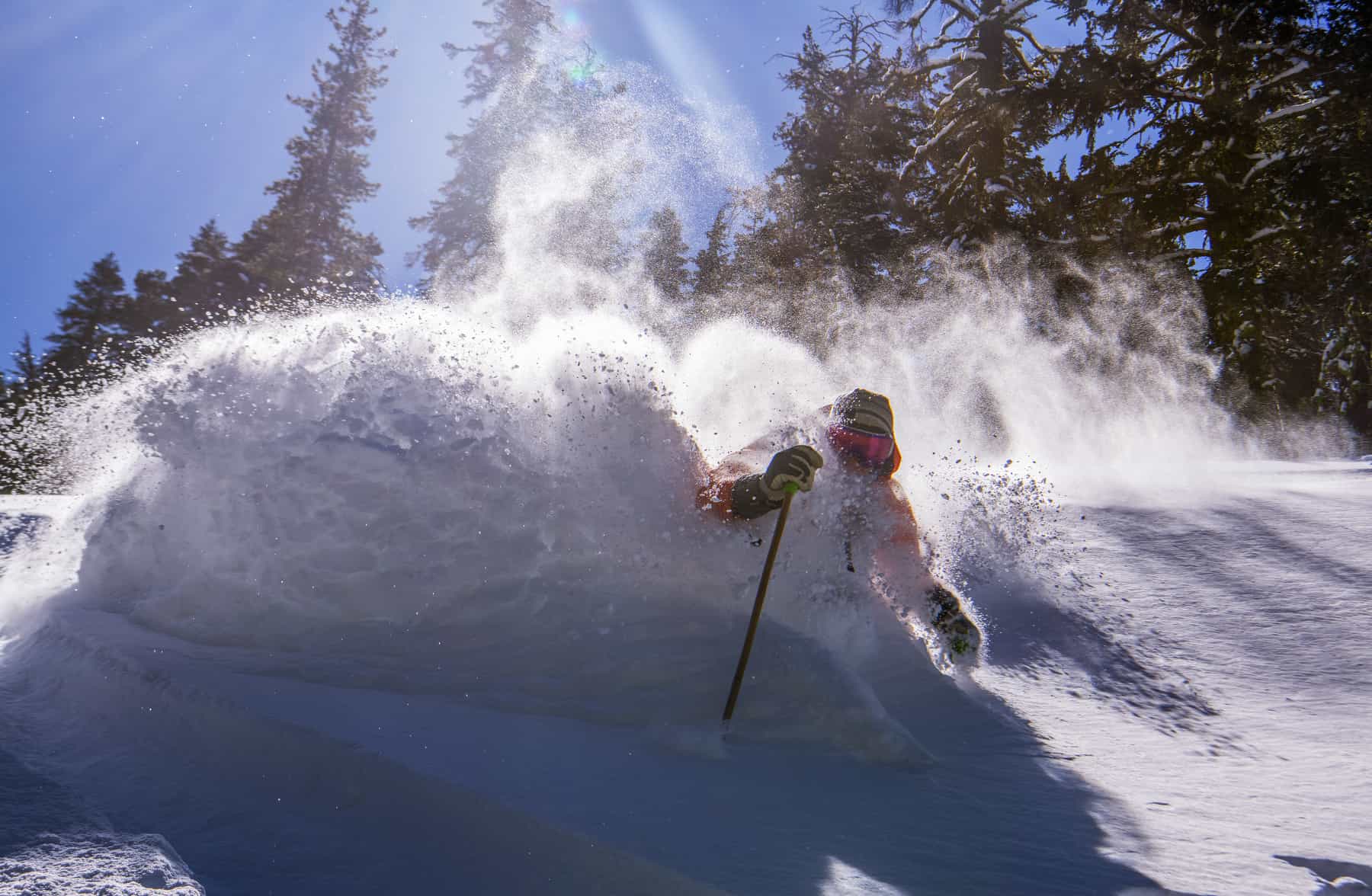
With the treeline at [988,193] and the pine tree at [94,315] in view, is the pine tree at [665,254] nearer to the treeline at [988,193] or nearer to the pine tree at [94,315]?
the treeline at [988,193]

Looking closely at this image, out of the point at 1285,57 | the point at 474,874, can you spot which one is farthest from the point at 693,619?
the point at 1285,57

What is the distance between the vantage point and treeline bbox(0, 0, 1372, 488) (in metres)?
13.2

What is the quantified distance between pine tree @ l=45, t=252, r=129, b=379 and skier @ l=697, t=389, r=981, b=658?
27144 mm

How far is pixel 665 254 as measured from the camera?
98.0 feet

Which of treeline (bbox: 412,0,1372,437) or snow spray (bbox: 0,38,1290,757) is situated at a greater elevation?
treeline (bbox: 412,0,1372,437)

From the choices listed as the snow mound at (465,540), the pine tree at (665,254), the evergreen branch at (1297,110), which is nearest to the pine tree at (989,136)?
the evergreen branch at (1297,110)

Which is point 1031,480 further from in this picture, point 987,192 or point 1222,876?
point 987,192

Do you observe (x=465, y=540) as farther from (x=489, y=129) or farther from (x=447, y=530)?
(x=489, y=129)

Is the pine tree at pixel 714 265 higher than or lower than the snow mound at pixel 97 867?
higher

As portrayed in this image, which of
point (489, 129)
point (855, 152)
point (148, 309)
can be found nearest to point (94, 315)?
point (148, 309)

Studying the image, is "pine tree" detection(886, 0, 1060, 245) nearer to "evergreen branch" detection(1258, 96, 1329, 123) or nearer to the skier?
"evergreen branch" detection(1258, 96, 1329, 123)

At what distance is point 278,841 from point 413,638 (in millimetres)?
1328

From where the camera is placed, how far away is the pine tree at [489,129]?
26.1 meters

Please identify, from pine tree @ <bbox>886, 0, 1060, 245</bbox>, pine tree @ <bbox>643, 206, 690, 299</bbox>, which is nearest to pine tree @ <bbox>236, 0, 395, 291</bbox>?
pine tree @ <bbox>643, 206, 690, 299</bbox>
